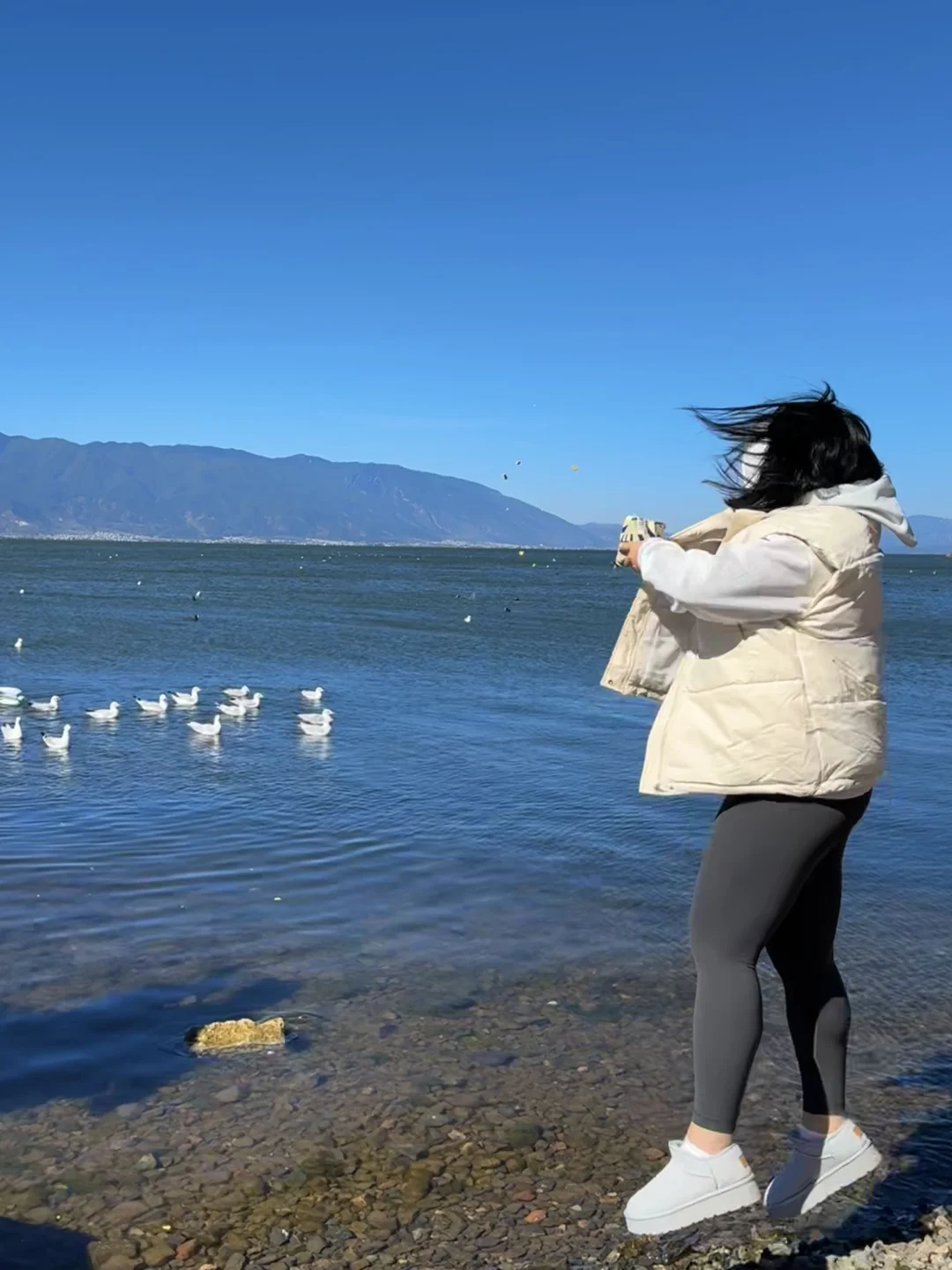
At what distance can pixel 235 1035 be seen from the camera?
5691 millimetres

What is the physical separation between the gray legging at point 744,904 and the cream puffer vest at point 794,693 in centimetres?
10

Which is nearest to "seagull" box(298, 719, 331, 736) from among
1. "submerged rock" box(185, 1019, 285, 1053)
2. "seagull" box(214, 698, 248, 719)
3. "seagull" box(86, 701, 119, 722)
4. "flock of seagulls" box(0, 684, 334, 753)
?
"flock of seagulls" box(0, 684, 334, 753)

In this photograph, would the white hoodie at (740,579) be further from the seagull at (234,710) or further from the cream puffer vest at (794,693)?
the seagull at (234,710)

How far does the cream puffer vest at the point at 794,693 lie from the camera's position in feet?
10.1

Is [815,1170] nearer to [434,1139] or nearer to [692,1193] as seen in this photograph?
[692,1193]

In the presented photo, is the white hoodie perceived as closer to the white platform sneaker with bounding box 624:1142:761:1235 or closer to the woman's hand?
the woman's hand

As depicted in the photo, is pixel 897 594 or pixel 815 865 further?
pixel 897 594

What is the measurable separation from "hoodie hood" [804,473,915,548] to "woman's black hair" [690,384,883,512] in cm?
2

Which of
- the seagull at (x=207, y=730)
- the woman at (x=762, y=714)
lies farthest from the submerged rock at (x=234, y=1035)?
the seagull at (x=207, y=730)

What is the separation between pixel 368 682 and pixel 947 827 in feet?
49.4

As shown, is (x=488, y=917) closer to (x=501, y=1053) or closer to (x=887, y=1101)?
(x=501, y=1053)

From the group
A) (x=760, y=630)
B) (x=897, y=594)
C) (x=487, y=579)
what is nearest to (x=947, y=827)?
(x=760, y=630)

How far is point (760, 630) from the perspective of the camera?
3.17 meters

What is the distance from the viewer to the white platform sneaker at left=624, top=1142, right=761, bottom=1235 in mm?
3191
